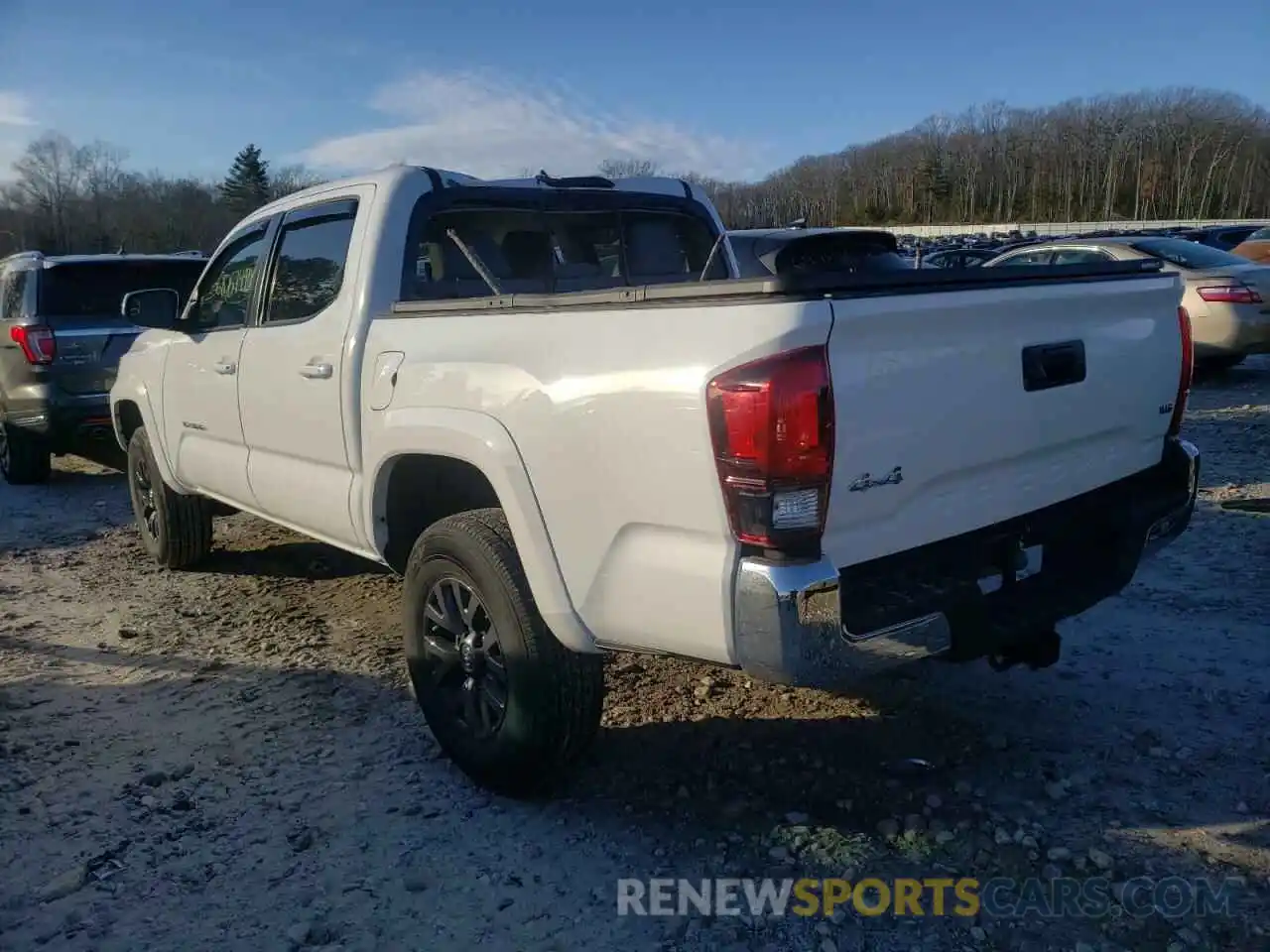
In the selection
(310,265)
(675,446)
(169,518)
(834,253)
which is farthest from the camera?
(834,253)

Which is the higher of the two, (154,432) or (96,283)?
(96,283)

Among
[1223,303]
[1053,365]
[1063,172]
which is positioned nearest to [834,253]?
[1223,303]

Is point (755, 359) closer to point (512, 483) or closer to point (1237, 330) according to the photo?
point (512, 483)

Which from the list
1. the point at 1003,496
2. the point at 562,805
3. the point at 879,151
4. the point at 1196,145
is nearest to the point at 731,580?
the point at 1003,496

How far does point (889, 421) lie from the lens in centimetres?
248

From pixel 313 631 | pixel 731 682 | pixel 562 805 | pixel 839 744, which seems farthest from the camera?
pixel 313 631

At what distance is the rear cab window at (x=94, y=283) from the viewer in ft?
26.1

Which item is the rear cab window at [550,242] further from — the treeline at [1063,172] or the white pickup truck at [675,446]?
the treeline at [1063,172]

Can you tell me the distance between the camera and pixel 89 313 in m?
8.09

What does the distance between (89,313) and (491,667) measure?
21.4 feet

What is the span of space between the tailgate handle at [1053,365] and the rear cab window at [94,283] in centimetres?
716

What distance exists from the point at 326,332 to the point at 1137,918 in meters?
3.22

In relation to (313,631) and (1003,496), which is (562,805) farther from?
(313,631)

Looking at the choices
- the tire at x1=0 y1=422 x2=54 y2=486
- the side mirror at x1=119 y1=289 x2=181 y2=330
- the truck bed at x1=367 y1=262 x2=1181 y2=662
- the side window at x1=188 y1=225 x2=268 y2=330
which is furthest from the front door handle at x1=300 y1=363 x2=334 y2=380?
the tire at x1=0 y1=422 x2=54 y2=486
